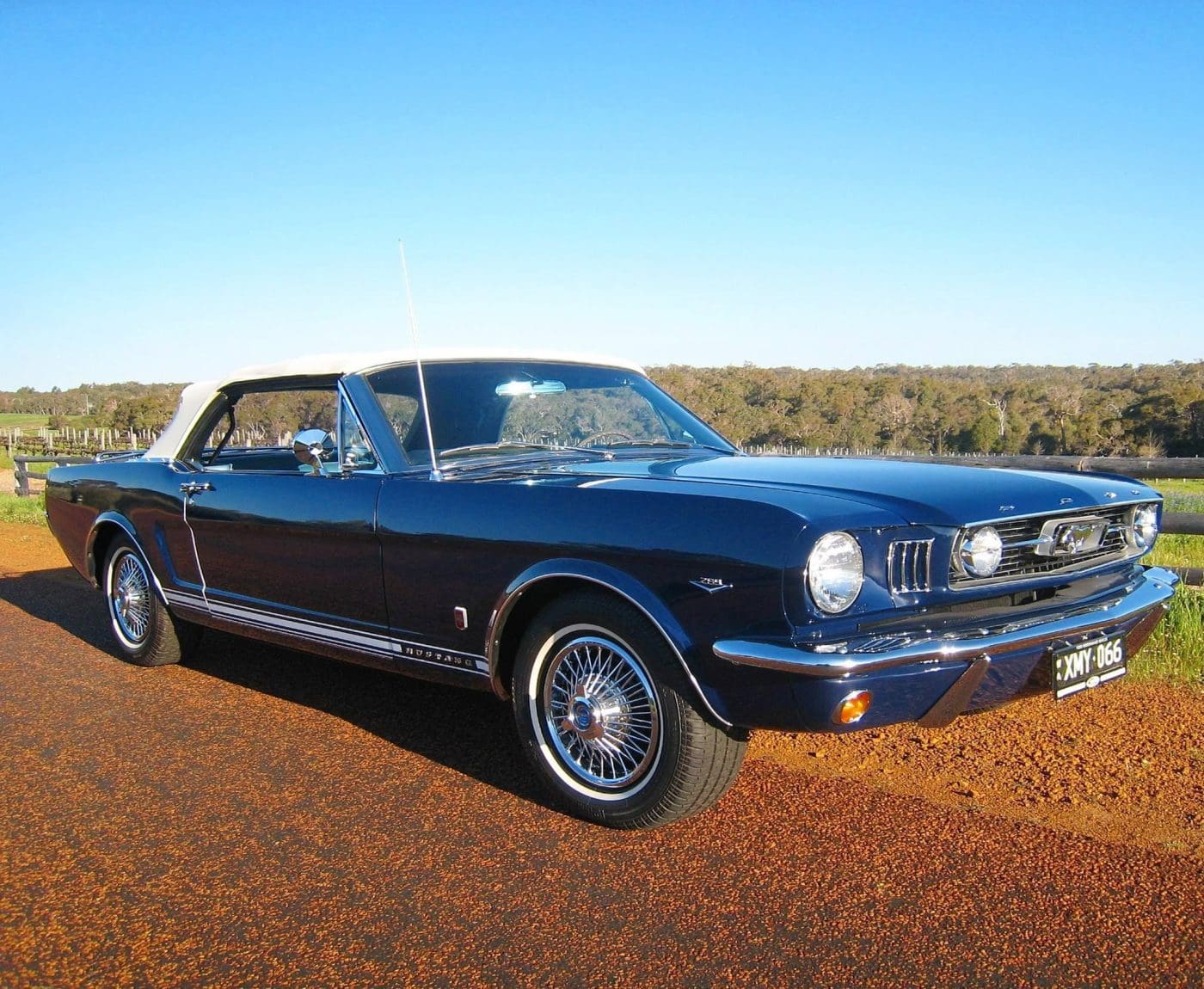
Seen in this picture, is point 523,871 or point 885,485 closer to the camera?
point 523,871

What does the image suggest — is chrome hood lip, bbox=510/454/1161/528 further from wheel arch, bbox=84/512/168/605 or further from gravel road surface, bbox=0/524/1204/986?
wheel arch, bbox=84/512/168/605

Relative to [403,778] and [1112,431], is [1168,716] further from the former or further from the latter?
[1112,431]

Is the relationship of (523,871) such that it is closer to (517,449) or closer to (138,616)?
(517,449)

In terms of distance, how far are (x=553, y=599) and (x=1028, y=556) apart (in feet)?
5.00

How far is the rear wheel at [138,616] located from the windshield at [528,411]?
6.98ft

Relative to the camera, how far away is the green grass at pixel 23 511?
14.6m

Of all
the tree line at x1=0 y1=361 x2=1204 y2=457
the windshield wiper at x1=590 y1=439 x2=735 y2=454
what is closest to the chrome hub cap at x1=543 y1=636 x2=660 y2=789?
the windshield wiper at x1=590 y1=439 x2=735 y2=454

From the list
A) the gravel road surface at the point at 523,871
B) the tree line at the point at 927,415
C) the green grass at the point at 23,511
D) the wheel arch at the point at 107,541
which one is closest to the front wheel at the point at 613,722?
the gravel road surface at the point at 523,871

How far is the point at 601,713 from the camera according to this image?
127 inches

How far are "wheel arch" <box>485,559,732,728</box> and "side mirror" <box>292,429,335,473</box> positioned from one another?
121 centimetres

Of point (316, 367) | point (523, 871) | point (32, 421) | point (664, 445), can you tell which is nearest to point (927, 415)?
point (664, 445)

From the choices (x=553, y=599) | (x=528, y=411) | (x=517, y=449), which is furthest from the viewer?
(x=528, y=411)

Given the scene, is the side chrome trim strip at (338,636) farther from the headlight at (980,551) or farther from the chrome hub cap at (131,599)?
the headlight at (980,551)

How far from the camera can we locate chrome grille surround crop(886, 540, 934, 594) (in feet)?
9.36
